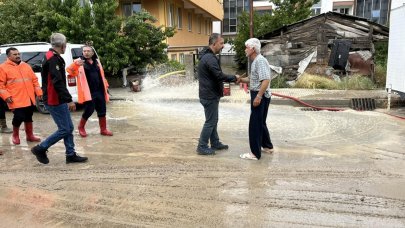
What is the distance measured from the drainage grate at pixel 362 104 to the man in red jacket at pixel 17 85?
7.78 m

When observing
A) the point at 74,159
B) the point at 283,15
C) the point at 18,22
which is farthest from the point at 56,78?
the point at 283,15

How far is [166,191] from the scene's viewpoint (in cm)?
440

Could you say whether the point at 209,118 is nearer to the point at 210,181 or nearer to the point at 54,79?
the point at 210,181

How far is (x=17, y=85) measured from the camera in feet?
20.7

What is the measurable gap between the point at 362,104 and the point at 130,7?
11720 millimetres

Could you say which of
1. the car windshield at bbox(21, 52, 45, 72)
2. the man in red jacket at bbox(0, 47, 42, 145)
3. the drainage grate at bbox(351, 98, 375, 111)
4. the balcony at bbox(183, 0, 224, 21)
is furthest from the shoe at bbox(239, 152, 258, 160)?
the balcony at bbox(183, 0, 224, 21)

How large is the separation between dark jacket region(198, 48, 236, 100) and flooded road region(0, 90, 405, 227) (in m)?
0.99

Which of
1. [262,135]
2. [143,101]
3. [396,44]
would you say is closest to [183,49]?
[143,101]

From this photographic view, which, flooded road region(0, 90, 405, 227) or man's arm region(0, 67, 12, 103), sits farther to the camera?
man's arm region(0, 67, 12, 103)

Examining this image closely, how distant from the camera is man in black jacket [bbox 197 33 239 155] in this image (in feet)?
17.8

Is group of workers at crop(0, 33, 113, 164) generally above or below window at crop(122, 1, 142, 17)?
below

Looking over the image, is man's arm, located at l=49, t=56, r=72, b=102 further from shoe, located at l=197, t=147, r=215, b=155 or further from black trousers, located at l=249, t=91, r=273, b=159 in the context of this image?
black trousers, located at l=249, t=91, r=273, b=159

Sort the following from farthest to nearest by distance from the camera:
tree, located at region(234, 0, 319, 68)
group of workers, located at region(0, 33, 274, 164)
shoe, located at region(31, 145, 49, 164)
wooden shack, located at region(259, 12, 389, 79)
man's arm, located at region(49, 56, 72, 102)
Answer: tree, located at region(234, 0, 319, 68), wooden shack, located at region(259, 12, 389, 79), shoe, located at region(31, 145, 49, 164), group of workers, located at region(0, 33, 274, 164), man's arm, located at region(49, 56, 72, 102)

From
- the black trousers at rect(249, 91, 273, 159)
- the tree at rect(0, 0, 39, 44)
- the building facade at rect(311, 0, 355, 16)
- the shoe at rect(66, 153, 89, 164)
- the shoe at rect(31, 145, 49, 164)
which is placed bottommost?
the shoe at rect(66, 153, 89, 164)
